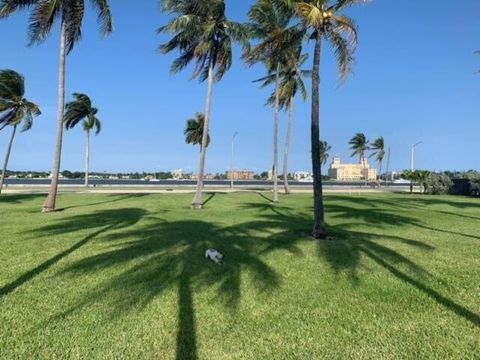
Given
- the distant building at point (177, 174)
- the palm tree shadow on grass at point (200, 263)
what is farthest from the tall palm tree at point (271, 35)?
the distant building at point (177, 174)

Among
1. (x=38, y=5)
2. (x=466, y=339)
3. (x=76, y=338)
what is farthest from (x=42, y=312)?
(x=38, y=5)

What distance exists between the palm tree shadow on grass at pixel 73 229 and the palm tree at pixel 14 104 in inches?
746

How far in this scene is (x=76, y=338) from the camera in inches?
183

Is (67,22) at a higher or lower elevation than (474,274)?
higher

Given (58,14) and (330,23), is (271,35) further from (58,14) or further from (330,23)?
(58,14)

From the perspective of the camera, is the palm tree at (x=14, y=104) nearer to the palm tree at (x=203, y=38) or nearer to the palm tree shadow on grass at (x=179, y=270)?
the palm tree at (x=203, y=38)

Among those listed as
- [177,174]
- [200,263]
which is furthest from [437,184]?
[177,174]

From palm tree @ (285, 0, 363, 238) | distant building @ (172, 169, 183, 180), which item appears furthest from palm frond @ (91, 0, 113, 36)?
distant building @ (172, 169, 183, 180)

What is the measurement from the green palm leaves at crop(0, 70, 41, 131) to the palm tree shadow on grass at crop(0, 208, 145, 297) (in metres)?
19.0

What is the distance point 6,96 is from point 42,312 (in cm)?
3005

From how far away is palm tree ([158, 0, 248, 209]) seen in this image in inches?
853

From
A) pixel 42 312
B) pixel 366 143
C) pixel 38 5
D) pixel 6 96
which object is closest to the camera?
pixel 42 312

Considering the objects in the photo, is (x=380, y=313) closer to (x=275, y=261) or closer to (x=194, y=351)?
(x=194, y=351)

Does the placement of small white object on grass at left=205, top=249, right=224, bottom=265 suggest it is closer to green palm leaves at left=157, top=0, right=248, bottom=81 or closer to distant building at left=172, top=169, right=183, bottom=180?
green palm leaves at left=157, top=0, right=248, bottom=81
